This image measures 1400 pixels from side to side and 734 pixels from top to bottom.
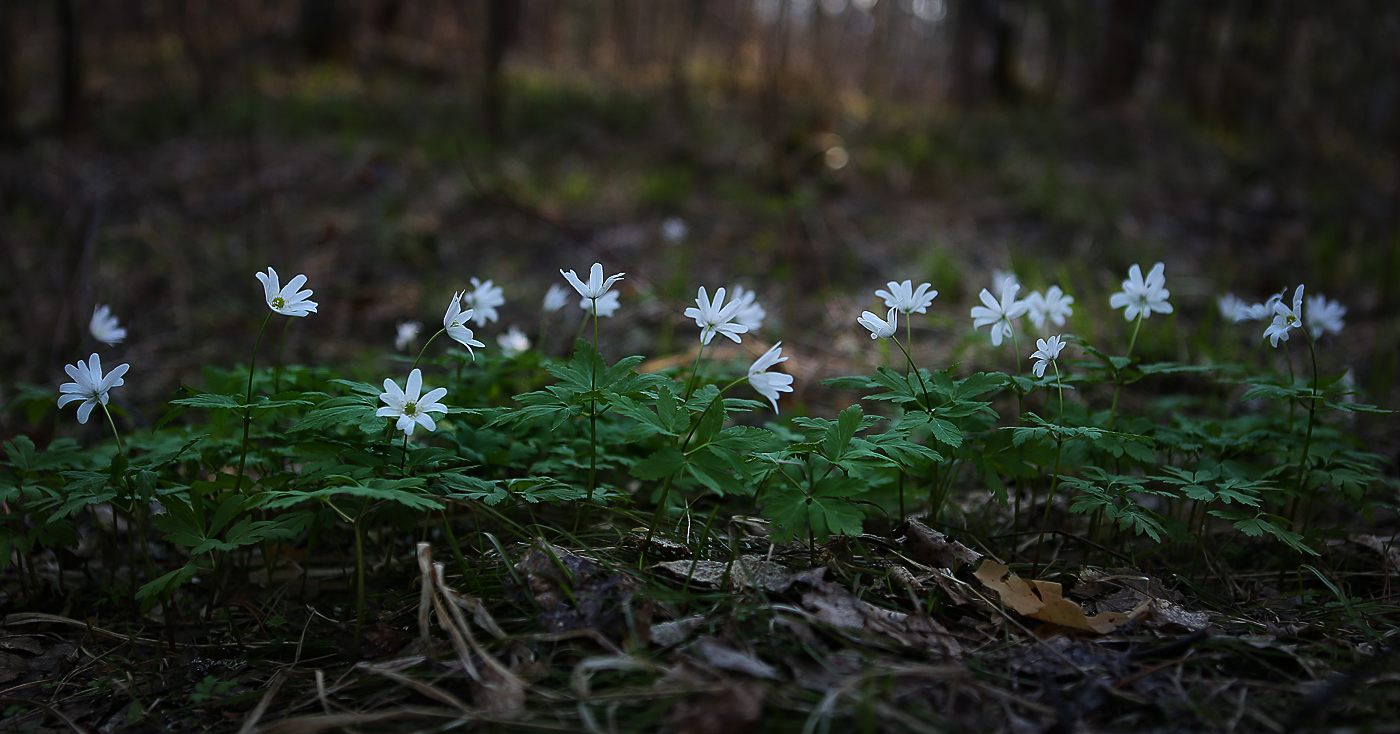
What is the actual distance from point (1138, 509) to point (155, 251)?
254 inches

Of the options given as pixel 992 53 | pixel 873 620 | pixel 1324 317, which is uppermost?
pixel 992 53

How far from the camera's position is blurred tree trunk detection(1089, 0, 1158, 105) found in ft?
31.3

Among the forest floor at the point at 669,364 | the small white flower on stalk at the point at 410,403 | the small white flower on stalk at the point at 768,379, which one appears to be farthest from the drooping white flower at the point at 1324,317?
the small white flower on stalk at the point at 410,403

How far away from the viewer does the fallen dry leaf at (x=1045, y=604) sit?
171cm

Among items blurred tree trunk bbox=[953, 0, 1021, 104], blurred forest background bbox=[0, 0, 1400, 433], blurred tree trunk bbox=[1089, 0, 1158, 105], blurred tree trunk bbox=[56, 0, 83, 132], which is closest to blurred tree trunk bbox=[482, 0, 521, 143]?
blurred forest background bbox=[0, 0, 1400, 433]

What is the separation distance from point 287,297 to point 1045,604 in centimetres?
188

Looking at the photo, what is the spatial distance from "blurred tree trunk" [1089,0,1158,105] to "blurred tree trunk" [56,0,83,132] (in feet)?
34.9

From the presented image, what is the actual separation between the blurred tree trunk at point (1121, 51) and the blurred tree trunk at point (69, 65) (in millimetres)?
10642

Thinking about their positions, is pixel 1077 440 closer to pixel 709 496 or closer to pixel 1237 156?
pixel 709 496

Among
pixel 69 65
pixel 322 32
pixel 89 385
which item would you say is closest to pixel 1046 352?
pixel 89 385

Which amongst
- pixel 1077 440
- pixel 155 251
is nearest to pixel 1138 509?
pixel 1077 440

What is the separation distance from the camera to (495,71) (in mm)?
7473

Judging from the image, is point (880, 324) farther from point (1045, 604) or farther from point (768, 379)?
point (1045, 604)

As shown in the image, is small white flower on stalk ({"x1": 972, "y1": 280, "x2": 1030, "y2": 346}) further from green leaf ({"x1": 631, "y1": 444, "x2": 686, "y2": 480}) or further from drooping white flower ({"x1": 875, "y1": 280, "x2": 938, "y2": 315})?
green leaf ({"x1": 631, "y1": 444, "x2": 686, "y2": 480})
